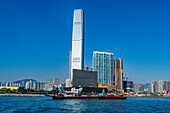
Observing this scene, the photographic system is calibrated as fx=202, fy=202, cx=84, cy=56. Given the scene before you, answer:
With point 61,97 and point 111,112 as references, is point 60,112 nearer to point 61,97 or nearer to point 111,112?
point 111,112

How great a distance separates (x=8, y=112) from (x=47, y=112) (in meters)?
15.4

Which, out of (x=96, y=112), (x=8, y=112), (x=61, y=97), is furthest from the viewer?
(x=61, y=97)

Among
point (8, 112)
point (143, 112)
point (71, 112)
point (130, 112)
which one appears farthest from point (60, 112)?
point (143, 112)

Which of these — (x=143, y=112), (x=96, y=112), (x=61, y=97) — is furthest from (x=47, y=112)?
(x=61, y=97)

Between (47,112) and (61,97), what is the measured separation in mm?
111652

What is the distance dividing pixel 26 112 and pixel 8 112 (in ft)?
22.9

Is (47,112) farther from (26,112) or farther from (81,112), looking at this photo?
(81,112)

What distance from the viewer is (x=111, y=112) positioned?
87.9m

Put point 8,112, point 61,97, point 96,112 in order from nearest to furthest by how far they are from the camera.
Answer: point 8,112 < point 96,112 < point 61,97

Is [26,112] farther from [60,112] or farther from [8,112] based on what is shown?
[60,112]

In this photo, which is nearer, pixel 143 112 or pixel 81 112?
pixel 81 112

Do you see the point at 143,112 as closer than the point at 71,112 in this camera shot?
No

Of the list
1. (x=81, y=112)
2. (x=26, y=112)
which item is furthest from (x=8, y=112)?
(x=81, y=112)

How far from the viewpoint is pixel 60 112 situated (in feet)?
276
